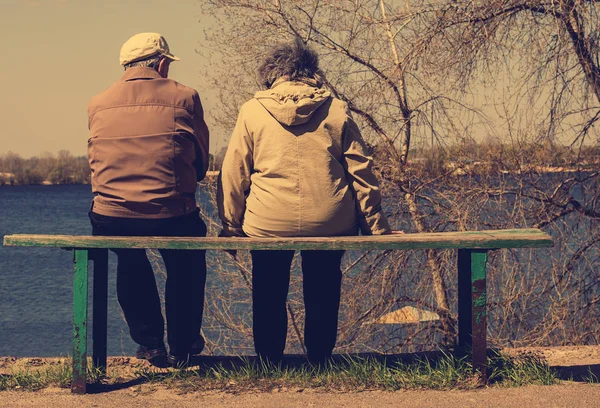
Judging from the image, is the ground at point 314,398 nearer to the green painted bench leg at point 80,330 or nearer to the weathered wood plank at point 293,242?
the green painted bench leg at point 80,330

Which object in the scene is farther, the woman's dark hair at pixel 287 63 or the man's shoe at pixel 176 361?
the man's shoe at pixel 176 361

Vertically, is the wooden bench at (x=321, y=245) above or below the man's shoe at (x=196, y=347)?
above

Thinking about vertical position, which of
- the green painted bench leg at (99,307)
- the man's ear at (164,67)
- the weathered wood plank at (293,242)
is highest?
the man's ear at (164,67)

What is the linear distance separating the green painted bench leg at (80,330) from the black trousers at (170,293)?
26 centimetres

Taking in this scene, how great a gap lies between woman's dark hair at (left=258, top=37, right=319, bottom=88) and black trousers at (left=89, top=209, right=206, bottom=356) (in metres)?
0.82

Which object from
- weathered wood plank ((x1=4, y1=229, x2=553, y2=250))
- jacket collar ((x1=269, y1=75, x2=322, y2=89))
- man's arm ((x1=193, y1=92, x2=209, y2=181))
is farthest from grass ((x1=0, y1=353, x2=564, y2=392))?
jacket collar ((x1=269, y1=75, x2=322, y2=89))

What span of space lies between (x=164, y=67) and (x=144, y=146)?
0.46m

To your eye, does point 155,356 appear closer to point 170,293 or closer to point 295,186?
point 170,293

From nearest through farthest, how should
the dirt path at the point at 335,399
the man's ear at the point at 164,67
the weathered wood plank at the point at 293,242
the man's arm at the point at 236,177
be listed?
the dirt path at the point at 335,399, the weathered wood plank at the point at 293,242, the man's arm at the point at 236,177, the man's ear at the point at 164,67

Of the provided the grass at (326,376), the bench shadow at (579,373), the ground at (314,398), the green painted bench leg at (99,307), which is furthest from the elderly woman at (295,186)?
the bench shadow at (579,373)

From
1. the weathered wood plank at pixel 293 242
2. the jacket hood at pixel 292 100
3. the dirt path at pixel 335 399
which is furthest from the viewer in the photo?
the jacket hood at pixel 292 100

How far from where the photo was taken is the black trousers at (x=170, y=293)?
13.7 feet

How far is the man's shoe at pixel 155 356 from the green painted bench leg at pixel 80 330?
1.33ft

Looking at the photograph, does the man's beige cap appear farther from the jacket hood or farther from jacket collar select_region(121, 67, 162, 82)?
the jacket hood
